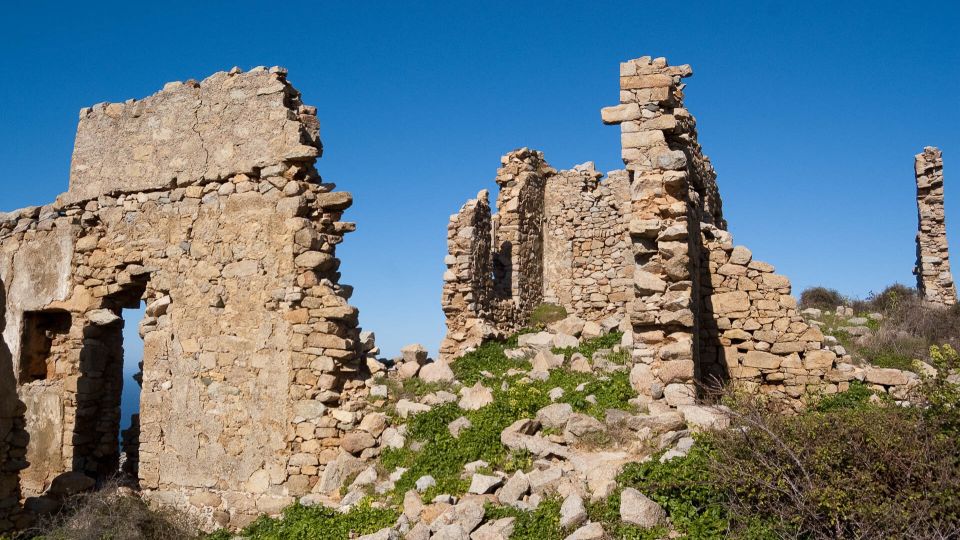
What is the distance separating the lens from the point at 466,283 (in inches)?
583

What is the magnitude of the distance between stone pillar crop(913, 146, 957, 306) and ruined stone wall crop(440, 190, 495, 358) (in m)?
11.2

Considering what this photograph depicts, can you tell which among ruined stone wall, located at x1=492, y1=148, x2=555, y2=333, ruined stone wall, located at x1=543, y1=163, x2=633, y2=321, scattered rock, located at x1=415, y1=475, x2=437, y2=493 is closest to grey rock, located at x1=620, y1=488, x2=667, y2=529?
scattered rock, located at x1=415, y1=475, x2=437, y2=493

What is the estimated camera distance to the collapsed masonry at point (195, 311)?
9523mm

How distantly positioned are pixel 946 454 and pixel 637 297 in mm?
3809

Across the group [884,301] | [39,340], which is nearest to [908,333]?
[884,301]

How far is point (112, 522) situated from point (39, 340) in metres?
4.24

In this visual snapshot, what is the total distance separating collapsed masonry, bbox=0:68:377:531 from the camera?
9.52 m

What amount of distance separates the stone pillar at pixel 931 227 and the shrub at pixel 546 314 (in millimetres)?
8994

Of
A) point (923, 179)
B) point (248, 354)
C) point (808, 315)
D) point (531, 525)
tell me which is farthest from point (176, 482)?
point (923, 179)

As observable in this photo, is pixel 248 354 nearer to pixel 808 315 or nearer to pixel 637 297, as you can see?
pixel 637 297

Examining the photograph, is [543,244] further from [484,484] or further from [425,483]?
[484,484]

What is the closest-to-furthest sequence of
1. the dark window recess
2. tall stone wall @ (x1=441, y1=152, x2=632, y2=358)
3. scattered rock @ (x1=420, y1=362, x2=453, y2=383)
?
scattered rock @ (x1=420, y1=362, x2=453, y2=383)
the dark window recess
tall stone wall @ (x1=441, y1=152, x2=632, y2=358)

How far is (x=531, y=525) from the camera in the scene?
21.5ft

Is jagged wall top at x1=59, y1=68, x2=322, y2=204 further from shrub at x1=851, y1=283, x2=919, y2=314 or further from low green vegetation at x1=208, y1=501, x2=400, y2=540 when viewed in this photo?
shrub at x1=851, y1=283, x2=919, y2=314
